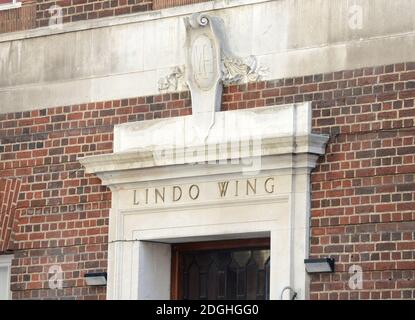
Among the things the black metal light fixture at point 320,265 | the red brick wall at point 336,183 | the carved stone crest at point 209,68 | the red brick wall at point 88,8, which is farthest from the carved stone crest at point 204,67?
the black metal light fixture at point 320,265

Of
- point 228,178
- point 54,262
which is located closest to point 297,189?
point 228,178

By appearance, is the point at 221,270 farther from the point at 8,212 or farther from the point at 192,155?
the point at 8,212

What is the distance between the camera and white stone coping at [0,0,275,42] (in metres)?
17.1

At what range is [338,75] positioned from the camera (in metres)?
16.1

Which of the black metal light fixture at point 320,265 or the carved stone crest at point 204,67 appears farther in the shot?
the carved stone crest at point 204,67

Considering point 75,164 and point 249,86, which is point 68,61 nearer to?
point 75,164

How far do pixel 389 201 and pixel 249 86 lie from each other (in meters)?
2.00

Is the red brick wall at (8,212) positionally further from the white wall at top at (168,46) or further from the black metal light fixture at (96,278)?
the black metal light fixture at (96,278)

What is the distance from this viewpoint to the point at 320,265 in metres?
15.9

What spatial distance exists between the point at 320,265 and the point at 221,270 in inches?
60.3

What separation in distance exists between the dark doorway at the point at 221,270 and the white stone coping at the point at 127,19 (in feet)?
7.52

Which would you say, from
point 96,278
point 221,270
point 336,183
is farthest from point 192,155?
point 96,278

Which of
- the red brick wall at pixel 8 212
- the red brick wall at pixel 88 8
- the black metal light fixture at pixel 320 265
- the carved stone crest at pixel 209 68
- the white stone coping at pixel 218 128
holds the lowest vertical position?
the black metal light fixture at pixel 320 265

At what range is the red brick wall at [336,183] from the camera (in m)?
15.6
